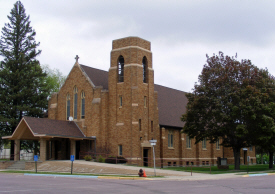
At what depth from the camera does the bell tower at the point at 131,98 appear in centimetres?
3619

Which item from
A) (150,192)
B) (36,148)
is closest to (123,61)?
(36,148)

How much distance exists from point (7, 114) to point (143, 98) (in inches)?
745

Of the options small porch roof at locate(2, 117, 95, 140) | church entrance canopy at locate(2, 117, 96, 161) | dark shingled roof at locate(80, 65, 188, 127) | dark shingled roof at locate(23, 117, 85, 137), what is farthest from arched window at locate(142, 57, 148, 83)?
dark shingled roof at locate(23, 117, 85, 137)

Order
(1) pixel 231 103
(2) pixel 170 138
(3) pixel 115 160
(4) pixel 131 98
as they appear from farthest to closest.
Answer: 1. (2) pixel 170 138
2. (4) pixel 131 98
3. (3) pixel 115 160
4. (1) pixel 231 103

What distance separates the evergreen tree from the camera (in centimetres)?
4397

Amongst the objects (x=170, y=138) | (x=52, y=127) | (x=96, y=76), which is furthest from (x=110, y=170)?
(x=96, y=76)

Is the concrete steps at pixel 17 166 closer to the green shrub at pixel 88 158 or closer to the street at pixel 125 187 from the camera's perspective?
the green shrub at pixel 88 158

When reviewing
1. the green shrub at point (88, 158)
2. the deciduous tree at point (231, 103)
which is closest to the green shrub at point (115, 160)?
the green shrub at point (88, 158)

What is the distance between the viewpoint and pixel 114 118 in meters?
37.6

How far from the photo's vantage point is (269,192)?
48.8ft

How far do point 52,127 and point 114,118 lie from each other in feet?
21.5

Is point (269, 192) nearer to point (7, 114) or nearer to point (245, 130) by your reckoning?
point (245, 130)

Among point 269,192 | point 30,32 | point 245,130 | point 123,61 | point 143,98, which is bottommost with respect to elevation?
point 269,192

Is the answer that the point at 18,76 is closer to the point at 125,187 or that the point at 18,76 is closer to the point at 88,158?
the point at 88,158
